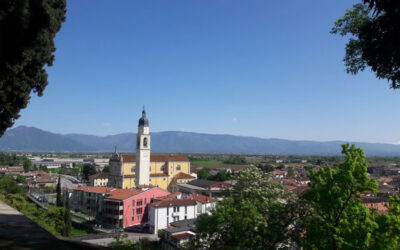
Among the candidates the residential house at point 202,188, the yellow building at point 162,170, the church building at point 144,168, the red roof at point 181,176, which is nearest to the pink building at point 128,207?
the church building at point 144,168

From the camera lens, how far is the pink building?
3575 cm

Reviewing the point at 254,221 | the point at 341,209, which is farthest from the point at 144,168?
the point at 341,209

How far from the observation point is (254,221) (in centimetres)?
834

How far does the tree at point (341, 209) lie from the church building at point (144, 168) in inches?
1565

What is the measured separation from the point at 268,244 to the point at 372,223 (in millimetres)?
2993

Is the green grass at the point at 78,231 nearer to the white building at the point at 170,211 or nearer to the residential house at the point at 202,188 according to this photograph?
the white building at the point at 170,211

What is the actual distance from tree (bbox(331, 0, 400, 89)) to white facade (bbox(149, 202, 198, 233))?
28.9 metres

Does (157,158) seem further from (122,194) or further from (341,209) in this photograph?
(341,209)

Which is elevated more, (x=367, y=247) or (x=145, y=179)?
(x=367, y=247)

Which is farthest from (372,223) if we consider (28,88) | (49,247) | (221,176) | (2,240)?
(221,176)

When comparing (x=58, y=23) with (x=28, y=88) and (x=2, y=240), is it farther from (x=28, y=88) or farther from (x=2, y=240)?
(x=2, y=240)

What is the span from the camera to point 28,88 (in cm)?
882

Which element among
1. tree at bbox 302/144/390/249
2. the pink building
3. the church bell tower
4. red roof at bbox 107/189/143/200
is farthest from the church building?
tree at bbox 302/144/390/249

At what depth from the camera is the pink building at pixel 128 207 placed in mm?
35750
